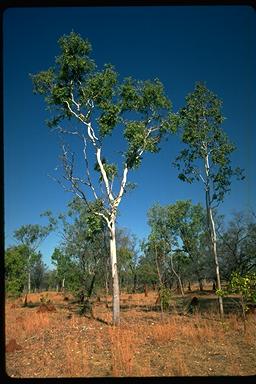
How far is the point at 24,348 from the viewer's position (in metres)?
9.43

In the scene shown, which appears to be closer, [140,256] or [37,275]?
[140,256]

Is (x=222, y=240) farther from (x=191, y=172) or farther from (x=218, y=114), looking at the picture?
(x=218, y=114)

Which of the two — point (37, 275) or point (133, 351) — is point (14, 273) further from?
point (37, 275)

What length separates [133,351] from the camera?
27.6 feet

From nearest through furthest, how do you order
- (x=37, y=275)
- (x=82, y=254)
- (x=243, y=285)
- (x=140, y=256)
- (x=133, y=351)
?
(x=133, y=351) < (x=243, y=285) < (x=82, y=254) < (x=140, y=256) < (x=37, y=275)

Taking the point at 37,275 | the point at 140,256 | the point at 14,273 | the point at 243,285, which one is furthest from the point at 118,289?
the point at 37,275

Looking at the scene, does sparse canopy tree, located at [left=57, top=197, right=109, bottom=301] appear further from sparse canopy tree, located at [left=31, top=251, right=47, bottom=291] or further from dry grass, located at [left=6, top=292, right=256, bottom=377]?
sparse canopy tree, located at [left=31, top=251, right=47, bottom=291]

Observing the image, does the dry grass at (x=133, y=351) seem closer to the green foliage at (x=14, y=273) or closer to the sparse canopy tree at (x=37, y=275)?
the green foliage at (x=14, y=273)

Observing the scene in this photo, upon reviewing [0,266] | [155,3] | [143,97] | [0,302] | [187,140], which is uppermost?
[143,97]

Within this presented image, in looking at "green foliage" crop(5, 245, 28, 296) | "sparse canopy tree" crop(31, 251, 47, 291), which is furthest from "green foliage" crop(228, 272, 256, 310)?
"sparse canopy tree" crop(31, 251, 47, 291)

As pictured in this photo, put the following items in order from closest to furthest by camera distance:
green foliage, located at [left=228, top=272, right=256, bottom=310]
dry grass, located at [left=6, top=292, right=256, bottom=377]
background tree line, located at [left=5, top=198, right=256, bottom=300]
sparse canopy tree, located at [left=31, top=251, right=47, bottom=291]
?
1. dry grass, located at [left=6, top=292, right=256, bottom=377]
2. green foliage, located at [left=228, top=272, right=256, bottom=310]
3. background tree line, located at [left=5, top=198, right=256, bottom=300]
4. sparse canopy tree, located at [left=31, top=251, right=47, bottom=291]

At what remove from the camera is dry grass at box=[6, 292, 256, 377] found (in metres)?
6.81

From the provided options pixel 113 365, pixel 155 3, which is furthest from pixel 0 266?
pixel 113 365
